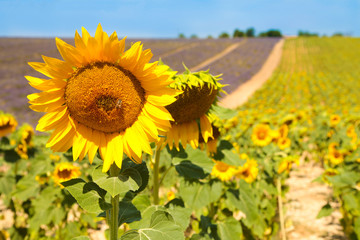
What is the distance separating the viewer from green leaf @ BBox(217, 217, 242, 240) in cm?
188

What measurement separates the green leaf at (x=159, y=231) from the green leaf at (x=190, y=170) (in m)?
0.39

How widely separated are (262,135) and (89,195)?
260 cm

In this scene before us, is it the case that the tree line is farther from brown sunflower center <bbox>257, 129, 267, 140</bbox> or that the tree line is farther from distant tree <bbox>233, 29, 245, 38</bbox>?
brown sunflower center <bbox>257, 129, 267, 140</bbox>

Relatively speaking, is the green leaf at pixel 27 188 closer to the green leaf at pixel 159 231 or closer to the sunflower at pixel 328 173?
the green leaf at pixel 159 231

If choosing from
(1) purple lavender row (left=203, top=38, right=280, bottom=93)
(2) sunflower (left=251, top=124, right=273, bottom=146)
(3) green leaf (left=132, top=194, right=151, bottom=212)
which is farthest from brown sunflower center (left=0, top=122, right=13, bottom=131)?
(1) purple lavender row (left=203, top=38, right=280, bottom=93)

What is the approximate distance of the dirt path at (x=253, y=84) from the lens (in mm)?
16628

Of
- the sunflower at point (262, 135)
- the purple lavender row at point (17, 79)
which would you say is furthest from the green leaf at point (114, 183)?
the purple lavender row at point (17, 79)

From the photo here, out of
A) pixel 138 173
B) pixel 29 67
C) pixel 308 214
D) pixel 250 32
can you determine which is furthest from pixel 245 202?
pixel 250 32

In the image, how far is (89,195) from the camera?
3.71 ft

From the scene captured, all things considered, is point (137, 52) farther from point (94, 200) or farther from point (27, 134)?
point (27, 134)

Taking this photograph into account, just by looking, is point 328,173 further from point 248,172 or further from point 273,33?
point 273,33

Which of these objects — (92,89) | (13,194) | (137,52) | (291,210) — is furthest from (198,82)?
(291,210)

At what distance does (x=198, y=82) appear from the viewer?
4.22ft

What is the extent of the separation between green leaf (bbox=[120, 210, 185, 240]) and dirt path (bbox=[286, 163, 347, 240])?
2.04m
